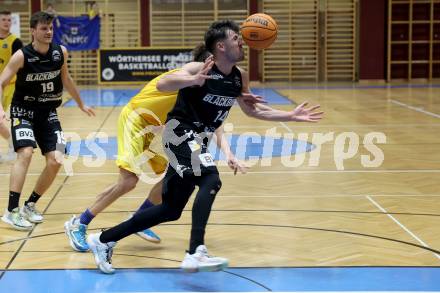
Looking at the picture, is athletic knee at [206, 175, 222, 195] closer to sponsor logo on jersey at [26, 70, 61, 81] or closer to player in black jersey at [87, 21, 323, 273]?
player in black jersey at [87, 21, 323, 273]

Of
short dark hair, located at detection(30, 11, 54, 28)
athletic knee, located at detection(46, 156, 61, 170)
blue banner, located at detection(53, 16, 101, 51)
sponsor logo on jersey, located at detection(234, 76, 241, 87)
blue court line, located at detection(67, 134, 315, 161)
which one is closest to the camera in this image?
sponsor logo on jersey, located at detection(234, 76, 241, 87)

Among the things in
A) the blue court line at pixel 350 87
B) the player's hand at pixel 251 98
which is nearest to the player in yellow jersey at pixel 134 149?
the player's hand at pixel 251 98

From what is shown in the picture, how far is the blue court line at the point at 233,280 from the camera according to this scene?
4785 mm

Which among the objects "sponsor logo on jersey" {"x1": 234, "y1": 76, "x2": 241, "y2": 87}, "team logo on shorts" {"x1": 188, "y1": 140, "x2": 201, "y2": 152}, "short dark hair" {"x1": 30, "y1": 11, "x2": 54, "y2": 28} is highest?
"short dark hair" {"x1": 30, "y1": 11, "x2": 54, "y2": 28}

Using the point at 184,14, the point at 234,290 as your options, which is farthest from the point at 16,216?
the point at 184,14

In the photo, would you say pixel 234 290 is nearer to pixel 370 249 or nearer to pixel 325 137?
pixel 370 249

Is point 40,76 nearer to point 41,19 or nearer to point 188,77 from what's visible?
point 41,19

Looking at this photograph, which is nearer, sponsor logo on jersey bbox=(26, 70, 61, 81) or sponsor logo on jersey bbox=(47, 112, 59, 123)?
sponsor logo on jersey bbox=(26, 70, 61, 81)

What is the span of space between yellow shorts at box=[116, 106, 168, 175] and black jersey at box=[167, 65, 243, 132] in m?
0.61

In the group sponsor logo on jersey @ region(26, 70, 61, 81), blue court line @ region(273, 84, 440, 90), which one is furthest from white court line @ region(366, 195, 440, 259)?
blue court line @ region(273, 84, 440, 90)

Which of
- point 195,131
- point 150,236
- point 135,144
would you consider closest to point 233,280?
point 195,131

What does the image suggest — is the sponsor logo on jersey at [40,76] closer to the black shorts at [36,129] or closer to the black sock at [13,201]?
the black shorts at [36,129]

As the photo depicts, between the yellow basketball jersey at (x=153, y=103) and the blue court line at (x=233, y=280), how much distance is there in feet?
4.35

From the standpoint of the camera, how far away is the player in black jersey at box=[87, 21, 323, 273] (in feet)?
16.4
